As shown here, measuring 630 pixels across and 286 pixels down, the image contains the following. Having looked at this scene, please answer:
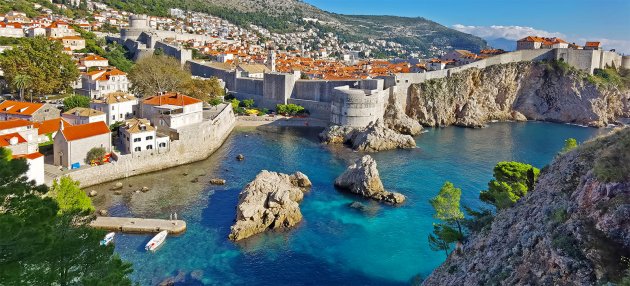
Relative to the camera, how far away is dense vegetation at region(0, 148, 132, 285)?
6086 millimetres

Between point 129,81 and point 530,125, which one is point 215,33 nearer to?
point 129,81

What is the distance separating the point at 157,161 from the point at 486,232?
19905 millimetres

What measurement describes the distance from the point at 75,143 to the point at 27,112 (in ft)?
20.7

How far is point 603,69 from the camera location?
5169 cm

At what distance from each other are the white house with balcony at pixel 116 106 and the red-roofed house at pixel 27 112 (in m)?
2.31

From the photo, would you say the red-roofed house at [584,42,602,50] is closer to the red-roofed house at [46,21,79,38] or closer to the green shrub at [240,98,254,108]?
the green shrub at [240,98,254,108]

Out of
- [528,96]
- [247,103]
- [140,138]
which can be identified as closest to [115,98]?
[140,138]

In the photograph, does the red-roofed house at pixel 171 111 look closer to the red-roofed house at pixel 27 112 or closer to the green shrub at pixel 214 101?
the red-roofed house at pixel 27 112

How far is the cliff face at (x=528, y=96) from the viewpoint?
45406 mm

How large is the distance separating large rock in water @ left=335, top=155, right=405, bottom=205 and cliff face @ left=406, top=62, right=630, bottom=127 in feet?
76.1

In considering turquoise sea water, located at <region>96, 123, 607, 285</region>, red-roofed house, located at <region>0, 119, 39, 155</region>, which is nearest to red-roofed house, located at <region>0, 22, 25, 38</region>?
turquoise sea water, located at <region>96, 123, 607, 285</region>

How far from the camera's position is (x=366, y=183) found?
2255cm

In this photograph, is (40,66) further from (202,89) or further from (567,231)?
(567,231)

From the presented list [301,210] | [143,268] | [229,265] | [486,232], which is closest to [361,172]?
[301,210]
